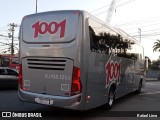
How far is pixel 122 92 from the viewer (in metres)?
12.5

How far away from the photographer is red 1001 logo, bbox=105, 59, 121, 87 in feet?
32.3

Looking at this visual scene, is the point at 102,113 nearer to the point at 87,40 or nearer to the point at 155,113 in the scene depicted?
the point at 155,113

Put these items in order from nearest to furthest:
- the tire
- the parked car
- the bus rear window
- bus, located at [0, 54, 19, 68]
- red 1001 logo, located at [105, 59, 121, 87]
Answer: the bus rear window < red 1001 logo, located at [105, 59, 121, 87] < the tire < the parked car < bus, located at [0, 54, 19, 68]

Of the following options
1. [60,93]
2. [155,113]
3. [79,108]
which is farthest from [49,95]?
[155,113]

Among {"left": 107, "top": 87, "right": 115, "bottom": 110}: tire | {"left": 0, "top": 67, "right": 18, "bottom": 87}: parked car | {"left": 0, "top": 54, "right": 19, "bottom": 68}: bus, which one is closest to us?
{"left": 107, "top": 87, "right": 115, "bottom": 110}: tire

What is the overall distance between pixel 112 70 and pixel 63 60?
3.04 m

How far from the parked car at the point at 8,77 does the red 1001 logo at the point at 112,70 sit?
7509mm

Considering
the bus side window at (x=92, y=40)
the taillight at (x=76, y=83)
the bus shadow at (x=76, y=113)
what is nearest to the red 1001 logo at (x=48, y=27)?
the bus side window at (x=92, y=40)

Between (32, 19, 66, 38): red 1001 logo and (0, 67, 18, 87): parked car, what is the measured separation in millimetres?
8219

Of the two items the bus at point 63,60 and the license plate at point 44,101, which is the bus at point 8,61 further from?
the license plate at point 44,101

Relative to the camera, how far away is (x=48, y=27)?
27.0ft

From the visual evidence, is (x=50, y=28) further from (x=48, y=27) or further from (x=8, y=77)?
(x=8, y=77)

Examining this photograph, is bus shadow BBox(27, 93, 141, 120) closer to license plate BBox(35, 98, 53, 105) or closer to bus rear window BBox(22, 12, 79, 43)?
license plate BBox(35, 98, 53, 105)

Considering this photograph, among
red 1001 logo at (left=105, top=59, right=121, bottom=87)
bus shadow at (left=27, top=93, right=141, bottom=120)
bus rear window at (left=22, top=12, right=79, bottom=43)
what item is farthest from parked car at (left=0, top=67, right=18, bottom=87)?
bus rear window at (left=22, top=12, right=79, bottom=43)
